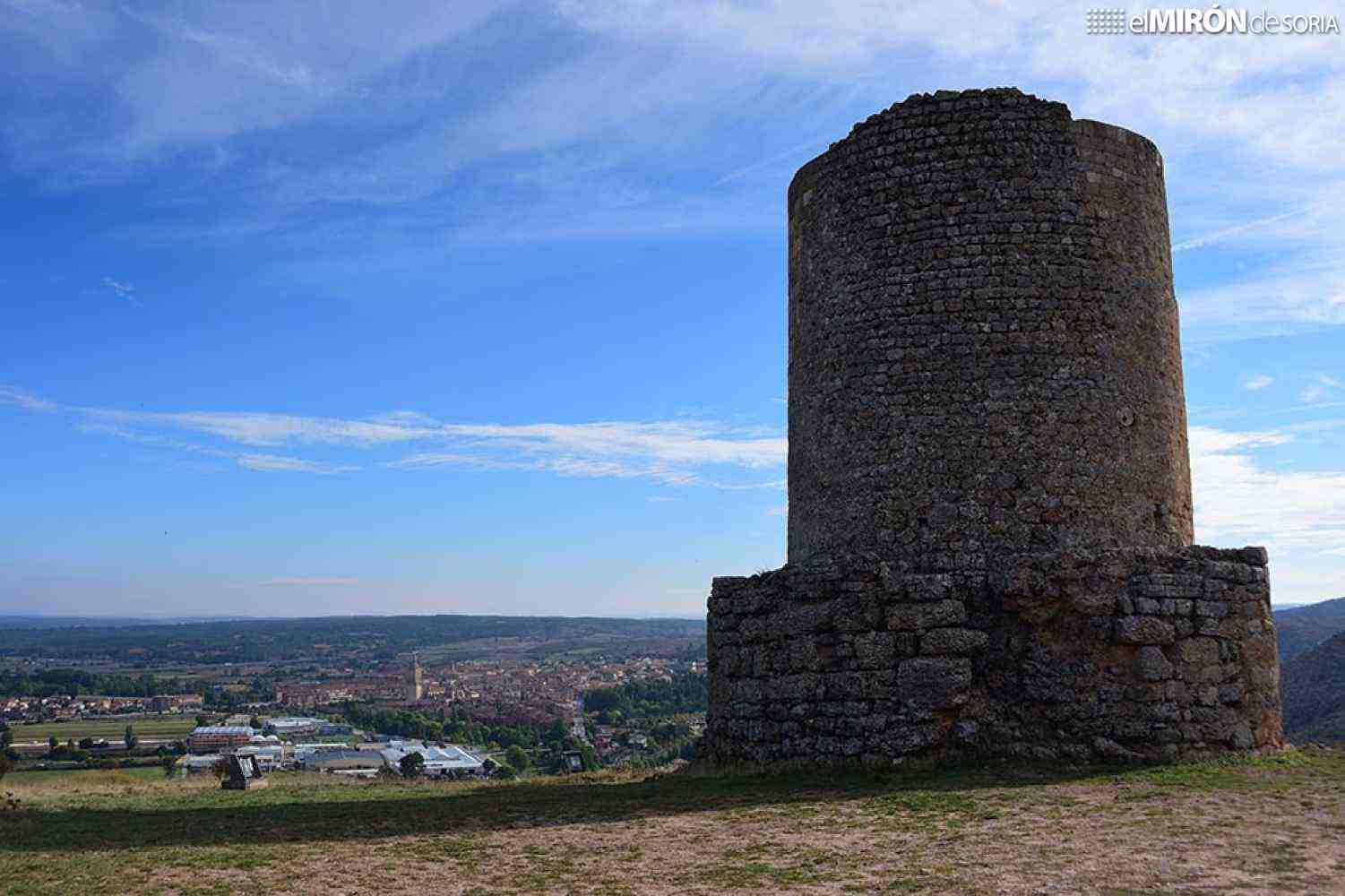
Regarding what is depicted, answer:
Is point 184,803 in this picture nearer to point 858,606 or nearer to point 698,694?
point 858,606

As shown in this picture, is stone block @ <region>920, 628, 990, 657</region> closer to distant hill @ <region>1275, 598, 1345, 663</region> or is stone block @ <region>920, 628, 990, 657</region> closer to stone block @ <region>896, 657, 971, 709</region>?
stone block @ <region>896, 657, 971, 709</region>

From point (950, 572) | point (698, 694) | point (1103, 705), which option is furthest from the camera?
point (698, 694)

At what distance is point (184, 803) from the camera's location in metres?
12.1

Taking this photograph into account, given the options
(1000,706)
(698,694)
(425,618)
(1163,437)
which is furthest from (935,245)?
(425,618)

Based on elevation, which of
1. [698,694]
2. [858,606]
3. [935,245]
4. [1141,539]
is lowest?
[698,694]

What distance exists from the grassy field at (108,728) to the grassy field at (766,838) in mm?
36293

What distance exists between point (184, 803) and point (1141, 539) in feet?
35.8

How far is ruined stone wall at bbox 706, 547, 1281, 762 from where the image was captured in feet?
34.3

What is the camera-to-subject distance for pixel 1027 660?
10852mm

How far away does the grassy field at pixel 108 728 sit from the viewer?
43.5m

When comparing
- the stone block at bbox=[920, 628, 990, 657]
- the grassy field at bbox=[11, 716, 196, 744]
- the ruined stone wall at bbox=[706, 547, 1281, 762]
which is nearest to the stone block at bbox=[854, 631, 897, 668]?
the ruined stone wall at bbox=[706, 547, 1281, 762]

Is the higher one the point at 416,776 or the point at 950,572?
the point at 950,572

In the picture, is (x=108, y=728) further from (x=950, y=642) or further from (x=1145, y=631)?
(x=1145, y=631)

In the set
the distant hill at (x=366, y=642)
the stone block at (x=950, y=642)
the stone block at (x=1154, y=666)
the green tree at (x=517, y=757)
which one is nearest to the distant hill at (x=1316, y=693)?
the stone block at (x=1154, y=666)
